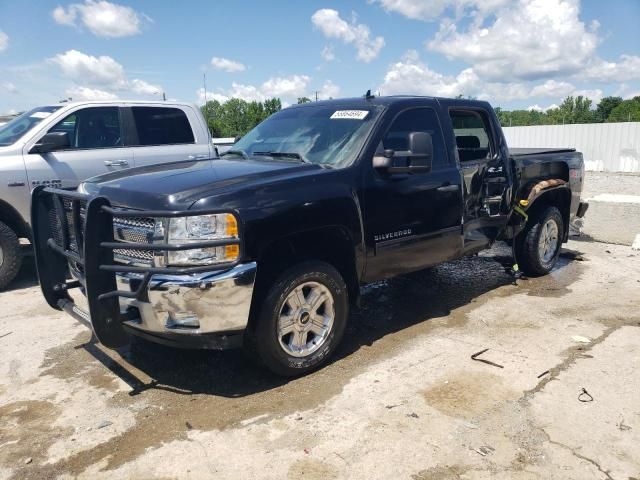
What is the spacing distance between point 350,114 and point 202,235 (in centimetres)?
193

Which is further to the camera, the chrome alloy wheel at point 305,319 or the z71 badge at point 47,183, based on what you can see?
the z71 badge at point 47,183

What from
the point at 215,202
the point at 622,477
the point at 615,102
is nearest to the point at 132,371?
the point at 215,202

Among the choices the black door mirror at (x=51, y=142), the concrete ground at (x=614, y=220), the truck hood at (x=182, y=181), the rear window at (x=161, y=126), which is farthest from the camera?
the concrete ground at (x=614, y=220)

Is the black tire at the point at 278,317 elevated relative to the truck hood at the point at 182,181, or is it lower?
lower

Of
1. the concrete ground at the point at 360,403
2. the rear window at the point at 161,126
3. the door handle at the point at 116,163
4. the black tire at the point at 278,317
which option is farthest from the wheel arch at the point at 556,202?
the door handle at the point at 116,163

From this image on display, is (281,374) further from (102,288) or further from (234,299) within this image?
(102,288)

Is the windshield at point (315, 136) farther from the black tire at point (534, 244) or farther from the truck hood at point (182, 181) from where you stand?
the black tire at point (534, 244)

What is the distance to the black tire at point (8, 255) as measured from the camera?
239 inches

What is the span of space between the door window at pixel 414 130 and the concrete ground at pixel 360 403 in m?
1.58

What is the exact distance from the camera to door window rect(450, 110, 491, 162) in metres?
5.39

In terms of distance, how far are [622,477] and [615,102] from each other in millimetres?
85722

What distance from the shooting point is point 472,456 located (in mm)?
2971

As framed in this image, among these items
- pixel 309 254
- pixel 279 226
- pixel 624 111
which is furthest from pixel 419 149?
pixel 624 111

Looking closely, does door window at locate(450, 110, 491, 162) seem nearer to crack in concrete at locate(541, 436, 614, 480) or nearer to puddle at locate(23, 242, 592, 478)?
puddle at locate(23, 242, 592, 478)
